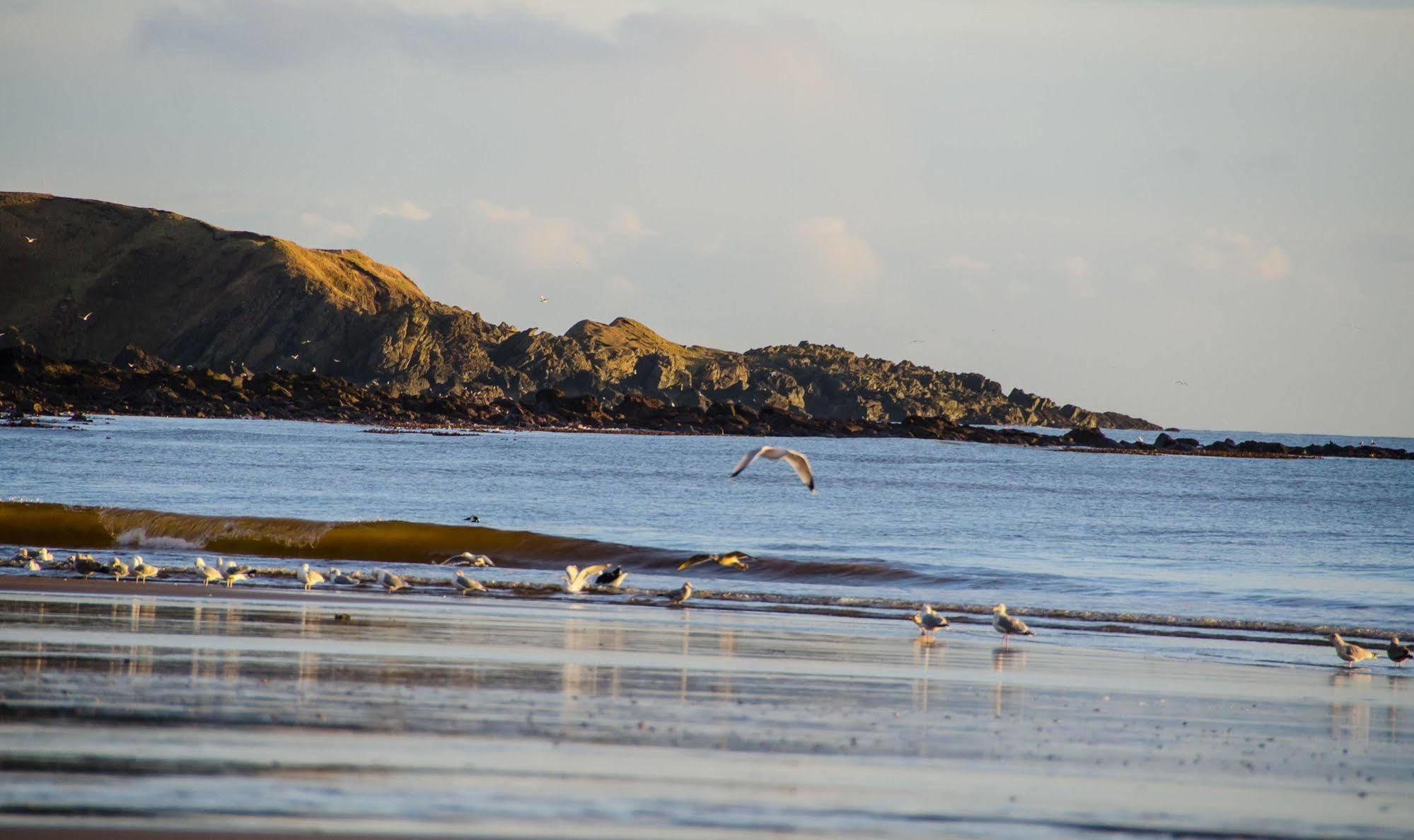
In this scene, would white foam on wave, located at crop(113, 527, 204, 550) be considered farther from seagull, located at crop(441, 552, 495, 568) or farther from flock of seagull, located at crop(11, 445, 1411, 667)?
seagull, located at crop(441, 552, 495, 568)

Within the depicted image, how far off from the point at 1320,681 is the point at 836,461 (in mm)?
74719

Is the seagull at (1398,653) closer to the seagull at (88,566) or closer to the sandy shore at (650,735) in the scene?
the sandy shore at (650,735)

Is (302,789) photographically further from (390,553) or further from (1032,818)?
(390,553)

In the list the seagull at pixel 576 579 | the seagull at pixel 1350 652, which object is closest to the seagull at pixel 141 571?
the seagull at pixel 576 579

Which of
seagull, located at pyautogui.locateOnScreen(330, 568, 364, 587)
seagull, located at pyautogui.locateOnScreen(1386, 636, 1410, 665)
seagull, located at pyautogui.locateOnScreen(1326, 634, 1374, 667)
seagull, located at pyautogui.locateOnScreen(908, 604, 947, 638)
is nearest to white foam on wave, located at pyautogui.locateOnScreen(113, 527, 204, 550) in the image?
seagull, located at pyautogui.locateOnScreen(330, 568, 364, 587)

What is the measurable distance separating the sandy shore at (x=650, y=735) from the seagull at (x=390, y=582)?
13.4 feet

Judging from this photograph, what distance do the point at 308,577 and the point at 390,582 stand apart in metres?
1.00

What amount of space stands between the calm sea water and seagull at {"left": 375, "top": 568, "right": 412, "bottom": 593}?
6.02 metres

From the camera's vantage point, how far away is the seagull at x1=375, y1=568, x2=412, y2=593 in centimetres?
1769

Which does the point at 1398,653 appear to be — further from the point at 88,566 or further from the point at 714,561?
the point at 88,566

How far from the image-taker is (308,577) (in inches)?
685

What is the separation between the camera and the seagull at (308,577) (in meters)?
17.4

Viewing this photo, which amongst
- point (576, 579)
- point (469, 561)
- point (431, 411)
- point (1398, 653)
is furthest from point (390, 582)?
point (431, 411)


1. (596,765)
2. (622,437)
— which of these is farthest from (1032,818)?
(622,437)
